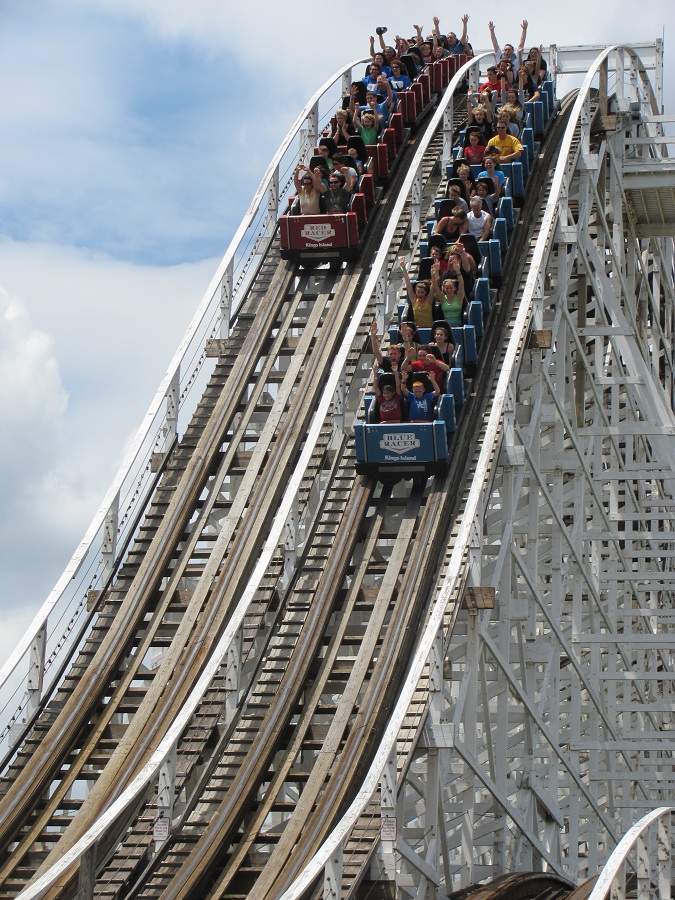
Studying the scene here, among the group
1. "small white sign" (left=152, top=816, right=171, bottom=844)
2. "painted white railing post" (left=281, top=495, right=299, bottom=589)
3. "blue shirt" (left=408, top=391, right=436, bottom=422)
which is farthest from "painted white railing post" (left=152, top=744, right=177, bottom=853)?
"blue shirt" (left=408, top=391, right=436, bottom=422)

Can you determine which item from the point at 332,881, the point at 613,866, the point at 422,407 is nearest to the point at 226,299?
the point at 422,407

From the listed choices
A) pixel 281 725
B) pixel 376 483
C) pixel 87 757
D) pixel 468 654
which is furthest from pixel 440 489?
pixel 87 757

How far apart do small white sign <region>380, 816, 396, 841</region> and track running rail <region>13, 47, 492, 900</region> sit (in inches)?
67.6

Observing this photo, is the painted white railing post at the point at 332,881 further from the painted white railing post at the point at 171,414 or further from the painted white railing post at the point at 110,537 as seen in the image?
the painted white railing post at the point at 171,414

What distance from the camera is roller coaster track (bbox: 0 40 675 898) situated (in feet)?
37.9

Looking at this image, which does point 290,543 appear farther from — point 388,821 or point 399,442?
point 388,821

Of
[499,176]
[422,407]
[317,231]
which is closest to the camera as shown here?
[422,407]

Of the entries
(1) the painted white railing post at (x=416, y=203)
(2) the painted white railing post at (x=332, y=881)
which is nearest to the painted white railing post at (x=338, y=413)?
(1) the painted white railing post at (x=416, y=203)

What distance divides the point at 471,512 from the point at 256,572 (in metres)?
1.74

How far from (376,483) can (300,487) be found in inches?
24.6

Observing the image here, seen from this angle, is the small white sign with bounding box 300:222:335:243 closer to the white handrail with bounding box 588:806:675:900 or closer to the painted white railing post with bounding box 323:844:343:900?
the painted white railing post with bounding box 323:844:343:900

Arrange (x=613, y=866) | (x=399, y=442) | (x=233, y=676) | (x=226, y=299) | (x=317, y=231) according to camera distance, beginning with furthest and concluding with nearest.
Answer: (x=317, y=231) < (x=226, y=299) < (x=399, y=442) < (x=233, y=676) < (x=613, y=866)

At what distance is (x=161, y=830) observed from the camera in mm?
11602

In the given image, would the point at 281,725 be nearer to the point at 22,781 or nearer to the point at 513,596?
the point at 22,781
